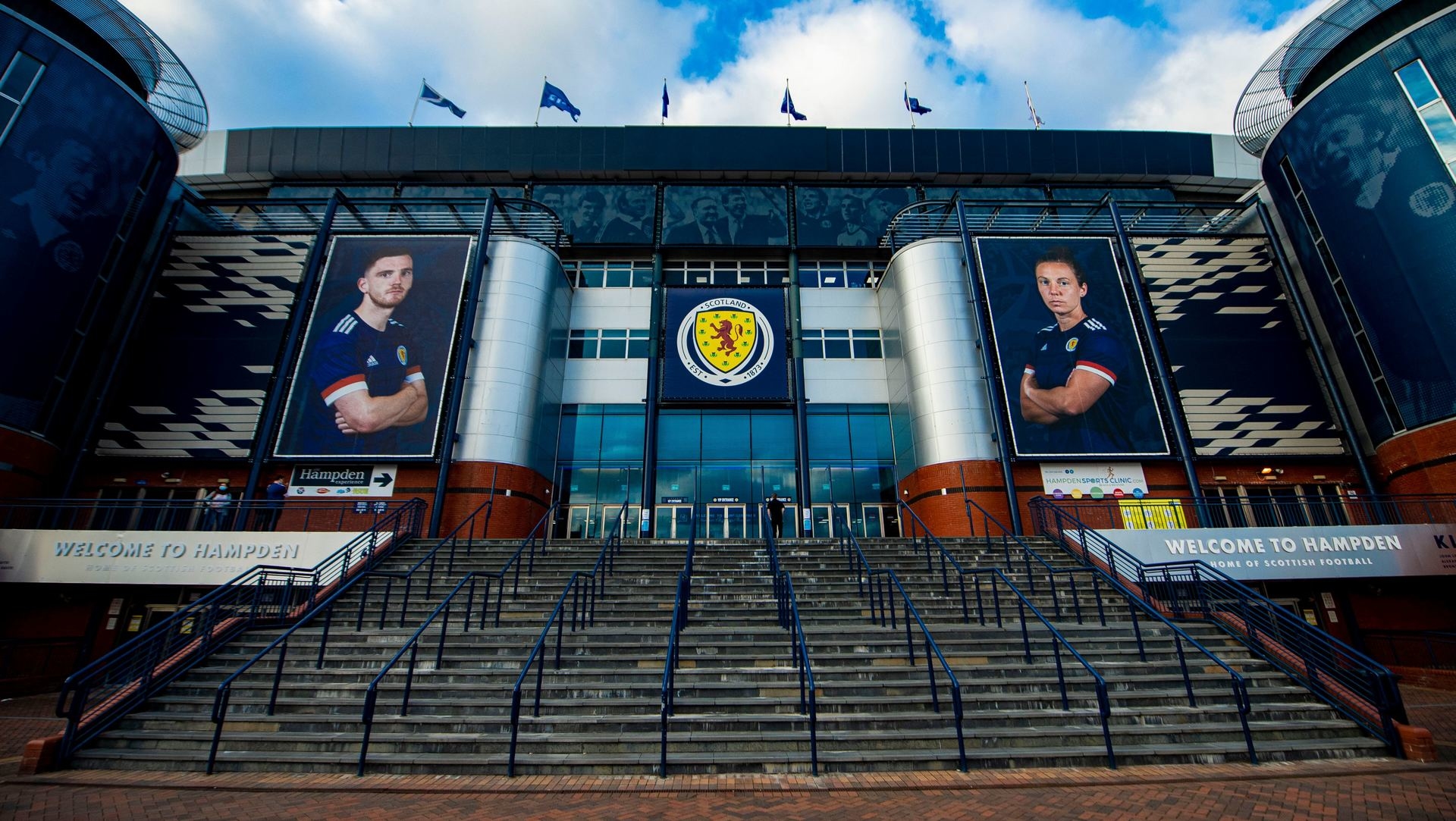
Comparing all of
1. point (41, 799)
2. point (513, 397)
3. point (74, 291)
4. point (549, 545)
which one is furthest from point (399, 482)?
point (41, 799)

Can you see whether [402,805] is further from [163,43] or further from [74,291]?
[163,43]

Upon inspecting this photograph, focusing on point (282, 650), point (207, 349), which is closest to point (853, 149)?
point (207, 349)

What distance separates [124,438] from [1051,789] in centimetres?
2563

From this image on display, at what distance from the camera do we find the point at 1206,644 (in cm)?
1023

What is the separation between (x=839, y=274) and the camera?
26125 millimetres

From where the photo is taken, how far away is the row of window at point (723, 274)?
1017 inches

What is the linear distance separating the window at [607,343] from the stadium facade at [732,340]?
122 millimetres

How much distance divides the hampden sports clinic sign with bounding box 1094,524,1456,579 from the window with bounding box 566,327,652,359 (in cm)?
1664

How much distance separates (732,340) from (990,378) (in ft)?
30.9

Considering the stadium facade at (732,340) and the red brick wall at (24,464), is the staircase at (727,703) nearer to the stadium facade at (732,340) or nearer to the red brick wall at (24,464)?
the stadium facade at (732,340)

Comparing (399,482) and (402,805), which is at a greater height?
(399,482)

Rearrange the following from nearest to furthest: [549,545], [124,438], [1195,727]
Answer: [1195,727] < [549,545] < [124,438]

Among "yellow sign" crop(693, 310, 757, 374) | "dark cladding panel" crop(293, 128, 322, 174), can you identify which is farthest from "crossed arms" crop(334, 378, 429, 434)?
"dark cladding panel" crop(293, 128, 322, 174)

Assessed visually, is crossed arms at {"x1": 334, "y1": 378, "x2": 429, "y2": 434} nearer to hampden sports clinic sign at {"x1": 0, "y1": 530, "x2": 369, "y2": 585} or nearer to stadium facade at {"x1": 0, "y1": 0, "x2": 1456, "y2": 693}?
stadium facade at {"x1": 0, "y1": 0, "x2": 1456, "y2": 693}
